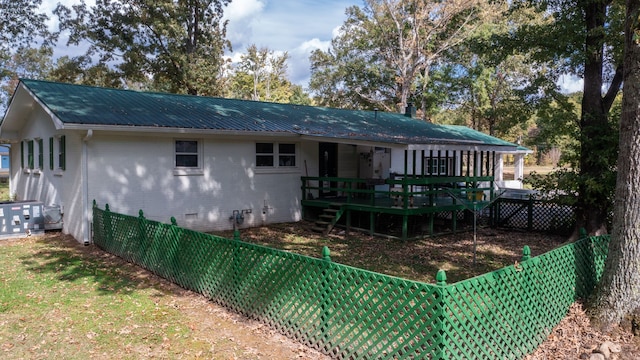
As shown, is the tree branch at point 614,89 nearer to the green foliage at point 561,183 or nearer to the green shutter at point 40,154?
the green foliage at point 561,183

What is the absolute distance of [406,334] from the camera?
391 cm

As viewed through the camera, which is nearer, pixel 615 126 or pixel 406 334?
pixel 406 334

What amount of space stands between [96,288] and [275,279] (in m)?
3.55

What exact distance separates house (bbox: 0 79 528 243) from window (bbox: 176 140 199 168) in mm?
28

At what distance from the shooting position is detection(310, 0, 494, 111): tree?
28.6m

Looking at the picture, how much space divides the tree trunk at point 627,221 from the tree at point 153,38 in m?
25.7

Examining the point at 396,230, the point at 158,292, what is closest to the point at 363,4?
the point at 396,230

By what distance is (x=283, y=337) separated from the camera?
4.97m

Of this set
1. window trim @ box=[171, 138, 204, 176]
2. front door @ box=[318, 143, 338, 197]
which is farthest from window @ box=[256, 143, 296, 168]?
window trim @ box=[171, 138, 204, 176]

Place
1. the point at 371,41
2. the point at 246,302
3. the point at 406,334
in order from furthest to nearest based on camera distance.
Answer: the point at 371,41, the point at 246,302, the point at 406,334

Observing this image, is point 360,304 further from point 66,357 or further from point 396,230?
point 396,230

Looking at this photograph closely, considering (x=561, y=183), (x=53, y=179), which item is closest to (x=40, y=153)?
(x=53, y=179)

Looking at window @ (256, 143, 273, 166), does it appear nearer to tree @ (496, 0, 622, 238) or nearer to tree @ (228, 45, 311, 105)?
tree @ (496, 0, 622, 238)

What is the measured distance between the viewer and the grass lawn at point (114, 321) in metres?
4.63
